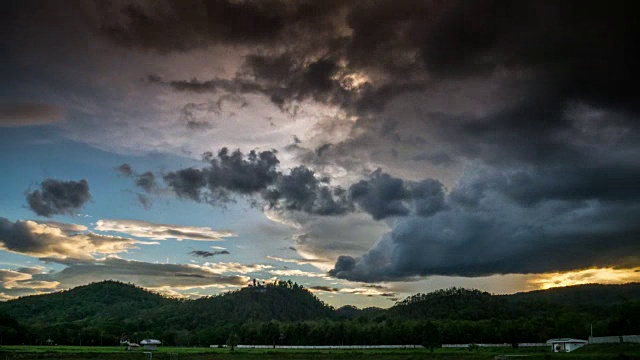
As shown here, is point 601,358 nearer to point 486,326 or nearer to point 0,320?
point 486,326

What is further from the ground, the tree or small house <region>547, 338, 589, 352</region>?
small house <region>547, 338, 589, 352</region>

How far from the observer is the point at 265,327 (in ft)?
542

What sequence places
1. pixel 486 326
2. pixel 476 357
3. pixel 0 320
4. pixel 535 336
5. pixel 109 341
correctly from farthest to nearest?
pixel 109 341, pixel 0 320, pixel 486 326, pixel 535 336, pixel 476 357

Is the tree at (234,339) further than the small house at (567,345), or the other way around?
the tree at (234,339)

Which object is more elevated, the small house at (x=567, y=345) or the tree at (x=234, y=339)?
the small house at (x=567, y=345)

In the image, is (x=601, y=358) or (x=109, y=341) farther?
(x=109, y=341)

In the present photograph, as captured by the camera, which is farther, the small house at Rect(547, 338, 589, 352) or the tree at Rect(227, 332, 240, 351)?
the tree at Rect(227, 332, 240, 351)

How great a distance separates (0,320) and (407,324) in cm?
10225

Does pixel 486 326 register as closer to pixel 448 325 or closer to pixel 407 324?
pixel 448 325

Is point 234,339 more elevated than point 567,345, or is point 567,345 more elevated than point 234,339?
point 567,345

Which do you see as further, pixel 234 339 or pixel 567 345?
pixel 234 339

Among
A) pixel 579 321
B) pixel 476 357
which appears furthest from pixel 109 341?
pixel 579 321

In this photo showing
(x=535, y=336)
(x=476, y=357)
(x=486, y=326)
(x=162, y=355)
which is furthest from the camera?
(x=486, y=326)

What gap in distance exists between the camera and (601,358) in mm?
71812
